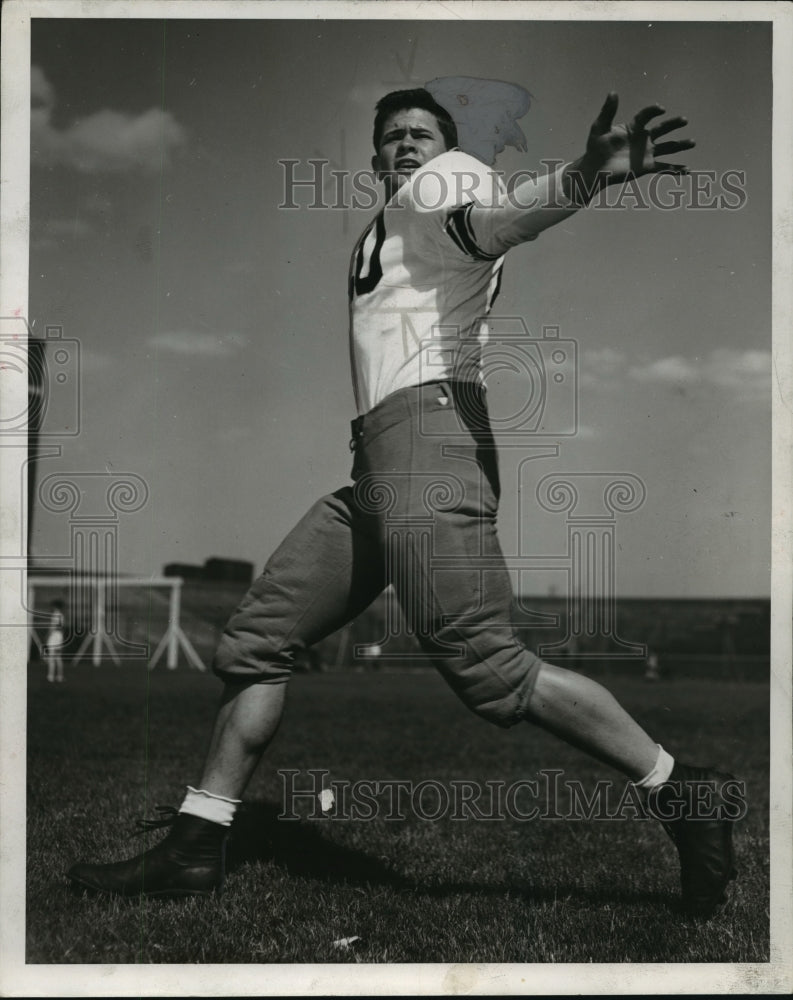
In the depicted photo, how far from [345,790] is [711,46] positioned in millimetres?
3115

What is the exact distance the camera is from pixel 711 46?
2984mm

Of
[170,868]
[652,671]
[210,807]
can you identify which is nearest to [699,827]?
[210,807]

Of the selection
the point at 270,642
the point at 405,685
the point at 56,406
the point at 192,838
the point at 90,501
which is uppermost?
the point at 56,406

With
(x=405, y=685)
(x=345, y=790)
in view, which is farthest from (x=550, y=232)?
(x=405, y=685)

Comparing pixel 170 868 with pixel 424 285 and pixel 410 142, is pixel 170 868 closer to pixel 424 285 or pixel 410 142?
pixel 424 285

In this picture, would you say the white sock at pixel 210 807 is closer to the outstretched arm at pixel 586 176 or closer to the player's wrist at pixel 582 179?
the outstretched arm at pixel 586 176

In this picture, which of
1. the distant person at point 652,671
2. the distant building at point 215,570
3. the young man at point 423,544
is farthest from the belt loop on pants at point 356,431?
the distant person at point 652,671

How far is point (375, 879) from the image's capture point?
3.24 metres

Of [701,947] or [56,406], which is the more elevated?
[56,406]

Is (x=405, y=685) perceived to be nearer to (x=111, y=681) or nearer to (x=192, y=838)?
(x=111, y=681)

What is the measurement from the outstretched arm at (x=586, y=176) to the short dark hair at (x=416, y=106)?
401 mm

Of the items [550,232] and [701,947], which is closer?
[701,947]

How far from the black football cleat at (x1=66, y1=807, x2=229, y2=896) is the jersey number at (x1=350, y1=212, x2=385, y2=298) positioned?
147 cm

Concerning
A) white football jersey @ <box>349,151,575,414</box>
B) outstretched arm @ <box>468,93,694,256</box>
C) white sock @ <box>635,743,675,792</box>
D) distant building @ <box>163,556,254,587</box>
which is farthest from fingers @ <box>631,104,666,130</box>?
distant building @ <box>163,556,254,587</box>
